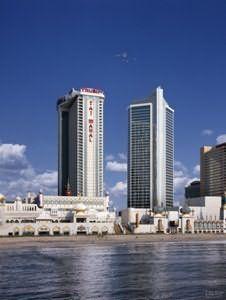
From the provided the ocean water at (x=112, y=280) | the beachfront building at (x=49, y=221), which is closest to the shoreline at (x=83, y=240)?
the beachfront building at (x=49, y=221)

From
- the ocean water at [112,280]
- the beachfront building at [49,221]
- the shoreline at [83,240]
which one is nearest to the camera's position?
the ocean water at [112,280]

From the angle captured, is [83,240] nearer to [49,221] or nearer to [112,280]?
[49,221]

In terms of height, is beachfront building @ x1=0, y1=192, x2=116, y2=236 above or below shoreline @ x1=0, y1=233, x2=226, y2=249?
above

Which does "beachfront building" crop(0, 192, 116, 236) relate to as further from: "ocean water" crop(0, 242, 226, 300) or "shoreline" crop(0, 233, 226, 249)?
"ocean water" crop(0, 242, 226, 300)

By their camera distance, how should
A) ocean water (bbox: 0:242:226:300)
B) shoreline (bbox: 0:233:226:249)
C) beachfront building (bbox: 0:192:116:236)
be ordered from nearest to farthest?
ocean water (bbox: 0:242:226:300), shoreline (bbox: 0:233:226:249), beachfront building (bbox: 0:192:116:236)

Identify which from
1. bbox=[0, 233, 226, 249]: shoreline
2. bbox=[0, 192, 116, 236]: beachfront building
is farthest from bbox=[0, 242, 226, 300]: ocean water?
bbox=[0, 192, 116, 236]: beachfront building

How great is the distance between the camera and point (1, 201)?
182 metres

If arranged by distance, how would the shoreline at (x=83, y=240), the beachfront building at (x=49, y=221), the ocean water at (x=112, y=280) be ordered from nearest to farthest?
the ocean water at (x=112, y=280)
the shoreline at (x=83, y=240)
the beachfront building at (x=49, y=221)

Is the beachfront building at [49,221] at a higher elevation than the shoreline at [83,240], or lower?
higher

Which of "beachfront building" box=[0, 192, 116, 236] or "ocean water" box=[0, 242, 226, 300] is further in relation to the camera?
"beachfront building" box=[0, 192, 116, 236]

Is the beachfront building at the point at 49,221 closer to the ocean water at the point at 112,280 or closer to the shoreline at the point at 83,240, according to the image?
the shoreline at the point at 83,240

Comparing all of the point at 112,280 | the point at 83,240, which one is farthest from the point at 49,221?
the point at 112,280

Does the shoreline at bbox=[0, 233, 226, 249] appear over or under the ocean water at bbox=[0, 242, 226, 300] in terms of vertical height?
under

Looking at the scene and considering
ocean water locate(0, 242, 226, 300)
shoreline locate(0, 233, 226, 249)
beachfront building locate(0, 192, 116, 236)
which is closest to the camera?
ocean water locate(0, 242, 226, 300)
